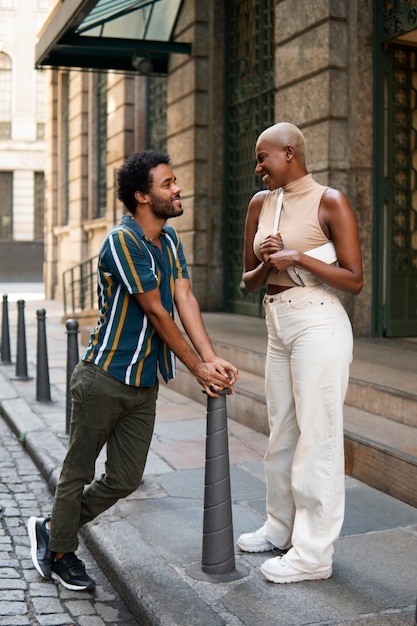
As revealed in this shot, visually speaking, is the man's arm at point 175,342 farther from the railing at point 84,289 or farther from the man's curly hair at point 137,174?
the railing at point 84,289

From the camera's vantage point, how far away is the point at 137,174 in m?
3.84

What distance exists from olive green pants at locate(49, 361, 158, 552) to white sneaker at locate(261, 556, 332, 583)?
71cm

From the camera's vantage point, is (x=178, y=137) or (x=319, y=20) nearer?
(x=319, y=20)

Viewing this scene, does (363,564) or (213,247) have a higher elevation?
(213,247)

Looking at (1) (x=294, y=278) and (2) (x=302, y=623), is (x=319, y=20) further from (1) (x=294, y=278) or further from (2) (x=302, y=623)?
(2) (x=302, y=623)

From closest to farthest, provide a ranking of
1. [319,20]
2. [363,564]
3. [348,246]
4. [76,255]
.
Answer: [348,246] < [363,564] < [319,20] < [76,255]

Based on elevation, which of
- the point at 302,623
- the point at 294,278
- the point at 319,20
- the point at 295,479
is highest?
the point at 319,20

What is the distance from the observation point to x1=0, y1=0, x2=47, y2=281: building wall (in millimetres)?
39188

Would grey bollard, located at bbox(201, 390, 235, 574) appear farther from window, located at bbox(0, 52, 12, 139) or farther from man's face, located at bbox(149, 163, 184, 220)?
window, located at bbox(0, 52, 12, 139)

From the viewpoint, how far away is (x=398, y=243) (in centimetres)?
939

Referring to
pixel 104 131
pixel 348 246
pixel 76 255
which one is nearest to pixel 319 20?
pixel 348 246

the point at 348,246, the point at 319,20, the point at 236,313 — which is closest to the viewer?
the point at 348,246

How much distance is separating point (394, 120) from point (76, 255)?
42.9 feet

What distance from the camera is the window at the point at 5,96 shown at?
130 feet
